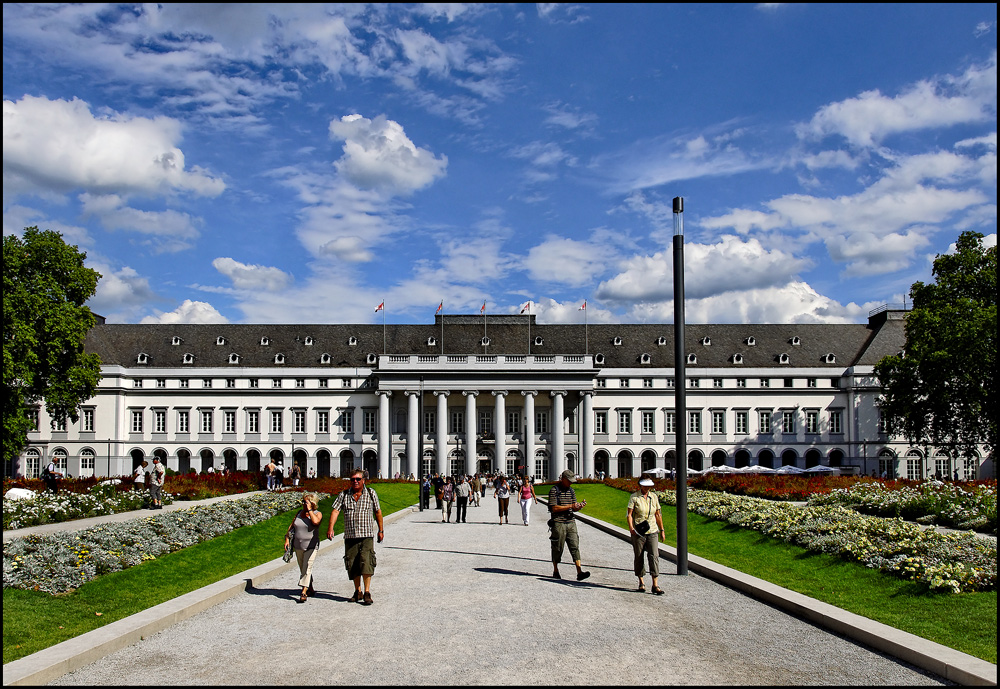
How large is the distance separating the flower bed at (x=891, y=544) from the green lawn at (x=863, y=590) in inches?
8.7

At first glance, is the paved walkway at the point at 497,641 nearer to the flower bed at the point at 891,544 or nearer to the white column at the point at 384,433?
the flower bed at the point at 891,544

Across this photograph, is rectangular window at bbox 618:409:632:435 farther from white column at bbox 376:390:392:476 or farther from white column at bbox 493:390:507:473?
white column at bbox 376:390:392:476

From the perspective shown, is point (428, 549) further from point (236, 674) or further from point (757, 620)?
point (236, 674)

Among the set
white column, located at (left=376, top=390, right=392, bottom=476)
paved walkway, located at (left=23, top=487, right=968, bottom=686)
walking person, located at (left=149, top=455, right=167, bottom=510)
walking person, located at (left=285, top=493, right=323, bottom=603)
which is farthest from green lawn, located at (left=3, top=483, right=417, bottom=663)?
white column, located at (left=376, top=390, right=392, bottom=476)

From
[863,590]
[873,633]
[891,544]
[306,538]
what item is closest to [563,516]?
[306,538]

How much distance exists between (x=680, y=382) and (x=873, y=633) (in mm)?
7349

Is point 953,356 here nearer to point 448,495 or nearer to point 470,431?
point 448,495

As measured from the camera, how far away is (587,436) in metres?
78.6

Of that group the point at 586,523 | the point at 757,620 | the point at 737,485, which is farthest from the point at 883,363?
the point at 757,620

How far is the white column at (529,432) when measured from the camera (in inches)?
3054

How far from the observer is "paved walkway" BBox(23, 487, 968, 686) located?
893 centimetres

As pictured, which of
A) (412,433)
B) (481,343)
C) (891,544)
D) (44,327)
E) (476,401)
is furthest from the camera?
(481,343)

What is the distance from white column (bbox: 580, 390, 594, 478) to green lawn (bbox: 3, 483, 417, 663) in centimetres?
5810

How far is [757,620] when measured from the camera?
1198 cm
